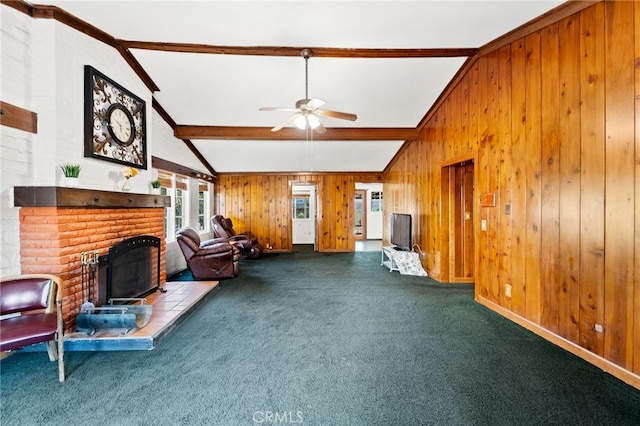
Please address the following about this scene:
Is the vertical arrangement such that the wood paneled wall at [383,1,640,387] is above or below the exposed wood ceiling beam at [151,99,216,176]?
below

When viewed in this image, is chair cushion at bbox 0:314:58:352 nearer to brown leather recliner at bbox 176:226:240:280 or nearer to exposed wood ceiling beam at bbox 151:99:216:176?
brown leather recliner at bbox 176:226:240:280

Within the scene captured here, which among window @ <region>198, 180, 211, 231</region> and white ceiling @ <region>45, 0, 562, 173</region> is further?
window @ <region>198, 180, 211, 231</region>

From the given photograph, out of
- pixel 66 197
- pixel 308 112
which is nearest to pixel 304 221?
pixel 308 112

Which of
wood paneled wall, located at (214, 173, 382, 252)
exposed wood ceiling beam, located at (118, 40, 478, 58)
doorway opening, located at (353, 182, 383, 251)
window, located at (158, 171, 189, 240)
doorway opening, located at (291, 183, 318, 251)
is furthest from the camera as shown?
doorway opening, located at (353, 182, 383, 251)

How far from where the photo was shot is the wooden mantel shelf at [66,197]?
7.72 feet

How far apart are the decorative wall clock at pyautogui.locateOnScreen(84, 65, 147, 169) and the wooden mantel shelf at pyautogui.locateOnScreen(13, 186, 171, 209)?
1.49ft

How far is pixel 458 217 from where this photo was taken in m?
4.64

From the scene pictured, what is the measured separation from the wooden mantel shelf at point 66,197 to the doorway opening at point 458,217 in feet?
15.8

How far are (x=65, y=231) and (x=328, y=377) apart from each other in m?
2.77

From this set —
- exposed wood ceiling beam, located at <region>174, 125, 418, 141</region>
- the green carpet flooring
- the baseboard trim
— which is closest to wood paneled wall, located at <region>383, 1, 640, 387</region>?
the baseboard trim

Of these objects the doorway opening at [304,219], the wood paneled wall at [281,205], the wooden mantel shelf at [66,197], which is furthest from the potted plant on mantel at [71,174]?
the doorway opening at [304,219]

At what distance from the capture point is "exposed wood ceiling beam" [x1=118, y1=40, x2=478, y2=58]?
10.8 feet

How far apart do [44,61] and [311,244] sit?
25.9 feet

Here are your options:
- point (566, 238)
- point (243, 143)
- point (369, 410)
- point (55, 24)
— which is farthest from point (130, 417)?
point (243, 143)
